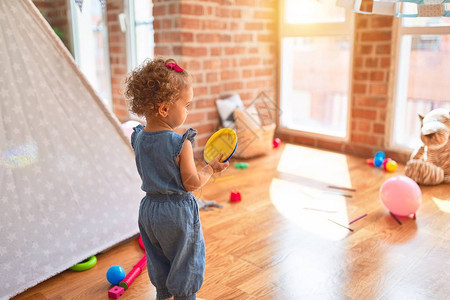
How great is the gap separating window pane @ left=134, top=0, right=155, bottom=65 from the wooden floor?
1238mm

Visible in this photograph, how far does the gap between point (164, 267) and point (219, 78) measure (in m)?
2.02

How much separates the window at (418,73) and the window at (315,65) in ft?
1.22

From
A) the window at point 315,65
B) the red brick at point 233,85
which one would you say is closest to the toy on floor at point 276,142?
the window at point 315,65

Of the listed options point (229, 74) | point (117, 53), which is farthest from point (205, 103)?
point (117, 53)

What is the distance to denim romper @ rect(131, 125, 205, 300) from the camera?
1162 mm

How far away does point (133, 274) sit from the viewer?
5.01 feet

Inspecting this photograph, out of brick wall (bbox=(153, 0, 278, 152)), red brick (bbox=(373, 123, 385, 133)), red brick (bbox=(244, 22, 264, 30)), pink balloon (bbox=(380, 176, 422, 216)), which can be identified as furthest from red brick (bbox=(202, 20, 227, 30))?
pink balloon (bbox=(380, 176, 422, 216))

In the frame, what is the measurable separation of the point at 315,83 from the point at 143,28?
184 centimetres

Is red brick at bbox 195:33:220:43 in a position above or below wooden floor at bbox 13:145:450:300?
above

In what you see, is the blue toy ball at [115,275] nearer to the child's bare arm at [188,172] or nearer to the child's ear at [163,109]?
the child's bare arm at [188,172]

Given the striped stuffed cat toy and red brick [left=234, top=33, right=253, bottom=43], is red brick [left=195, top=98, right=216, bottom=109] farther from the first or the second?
the striped stuffed cat toy

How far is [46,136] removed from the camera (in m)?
1.61

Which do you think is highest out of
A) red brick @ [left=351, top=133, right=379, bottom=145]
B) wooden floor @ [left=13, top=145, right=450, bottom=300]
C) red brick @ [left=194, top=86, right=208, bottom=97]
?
red brick @ [left=194, top=86, right=208, bottom=97]

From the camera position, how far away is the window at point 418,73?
2.69m
